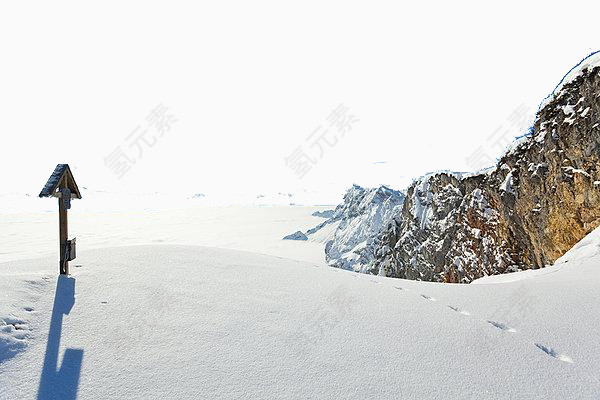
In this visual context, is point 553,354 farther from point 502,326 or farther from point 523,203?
point 523,203

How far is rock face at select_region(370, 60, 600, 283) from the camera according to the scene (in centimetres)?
939

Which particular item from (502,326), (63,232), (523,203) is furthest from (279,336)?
(523,203)

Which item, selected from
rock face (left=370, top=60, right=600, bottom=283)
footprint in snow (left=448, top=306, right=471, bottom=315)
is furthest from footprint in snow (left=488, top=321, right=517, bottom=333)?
rock face (left=370, top=60, right=600, bottom=283)

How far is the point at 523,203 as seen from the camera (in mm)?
11242

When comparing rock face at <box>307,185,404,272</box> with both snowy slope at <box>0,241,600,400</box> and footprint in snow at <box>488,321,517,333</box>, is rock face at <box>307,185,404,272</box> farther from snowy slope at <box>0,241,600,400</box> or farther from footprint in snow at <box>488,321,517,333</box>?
footprint in snow at <box>488,321,517,333</box>

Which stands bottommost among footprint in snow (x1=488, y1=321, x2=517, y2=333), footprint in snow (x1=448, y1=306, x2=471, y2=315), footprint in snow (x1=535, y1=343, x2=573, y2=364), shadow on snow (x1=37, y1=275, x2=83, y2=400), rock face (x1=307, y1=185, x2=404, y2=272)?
footprint in snow (x1=535, y1=343, x2=573, y2=364)

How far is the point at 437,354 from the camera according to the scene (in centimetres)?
347

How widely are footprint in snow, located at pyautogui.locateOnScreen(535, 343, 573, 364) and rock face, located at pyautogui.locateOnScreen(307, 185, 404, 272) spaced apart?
18.5 metres

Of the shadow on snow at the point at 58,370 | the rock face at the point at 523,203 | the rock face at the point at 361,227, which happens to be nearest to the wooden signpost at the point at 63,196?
the shadow on snow at the point at 58,370

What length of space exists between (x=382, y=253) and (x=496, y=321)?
16103 mm

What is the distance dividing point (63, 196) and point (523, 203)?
11952 millimetres

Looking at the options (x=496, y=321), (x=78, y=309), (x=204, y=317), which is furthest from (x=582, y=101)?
(x=78, y=309)

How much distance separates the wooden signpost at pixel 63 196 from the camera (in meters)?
5.02

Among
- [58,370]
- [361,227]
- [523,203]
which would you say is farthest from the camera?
[361,227]
